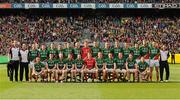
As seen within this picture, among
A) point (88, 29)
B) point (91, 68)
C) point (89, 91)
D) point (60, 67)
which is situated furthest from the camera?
point (88, 29)

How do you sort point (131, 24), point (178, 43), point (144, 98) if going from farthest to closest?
1. point (131, 24)
2. point (178, 43)
3. point (144, 98)

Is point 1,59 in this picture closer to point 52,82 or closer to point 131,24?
point 131,24

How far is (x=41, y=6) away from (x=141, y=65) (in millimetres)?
36197

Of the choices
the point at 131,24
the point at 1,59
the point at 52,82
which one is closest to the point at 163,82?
the point at 52,82

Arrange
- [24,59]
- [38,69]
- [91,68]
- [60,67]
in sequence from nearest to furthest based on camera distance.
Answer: [91,68]
[60,67]
[38,69]
[24,59]

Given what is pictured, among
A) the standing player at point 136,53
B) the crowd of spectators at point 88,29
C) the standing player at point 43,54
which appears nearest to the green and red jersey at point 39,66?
the standing player at point 43,54

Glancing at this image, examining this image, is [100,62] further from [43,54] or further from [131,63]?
[43,54]

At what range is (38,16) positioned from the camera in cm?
6253

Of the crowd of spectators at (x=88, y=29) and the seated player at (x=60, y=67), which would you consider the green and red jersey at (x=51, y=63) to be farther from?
the crowd of spectators at (x=88, y=29)

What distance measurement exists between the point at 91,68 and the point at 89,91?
4371 mm

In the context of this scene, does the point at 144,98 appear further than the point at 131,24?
No

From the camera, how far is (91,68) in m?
25.2

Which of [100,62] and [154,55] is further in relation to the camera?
[154,55]

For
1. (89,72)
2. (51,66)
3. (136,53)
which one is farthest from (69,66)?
(136,53)
